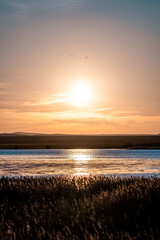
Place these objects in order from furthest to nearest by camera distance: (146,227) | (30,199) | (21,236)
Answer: (30,199) < (146,227) < (21,236)

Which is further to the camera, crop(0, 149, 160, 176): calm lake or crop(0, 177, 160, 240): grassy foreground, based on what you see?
crop(0, 149, 160, 176): calm lake

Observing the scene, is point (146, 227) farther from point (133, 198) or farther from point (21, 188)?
point (21, 188)

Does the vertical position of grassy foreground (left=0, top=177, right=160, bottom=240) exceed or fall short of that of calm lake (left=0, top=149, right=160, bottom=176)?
it exceeds it

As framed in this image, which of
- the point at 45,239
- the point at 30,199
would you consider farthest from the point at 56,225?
the point at 30,199

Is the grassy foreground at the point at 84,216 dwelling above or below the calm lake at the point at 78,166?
above

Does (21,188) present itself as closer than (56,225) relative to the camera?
No

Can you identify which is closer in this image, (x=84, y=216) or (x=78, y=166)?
(x=84, y=216)

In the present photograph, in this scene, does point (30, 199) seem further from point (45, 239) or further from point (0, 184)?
point (45, 239)

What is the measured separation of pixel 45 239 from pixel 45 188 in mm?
5968

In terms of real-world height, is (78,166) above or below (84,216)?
below

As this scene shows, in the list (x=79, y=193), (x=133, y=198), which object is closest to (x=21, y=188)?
(x=79, y=193)

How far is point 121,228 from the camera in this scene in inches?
324

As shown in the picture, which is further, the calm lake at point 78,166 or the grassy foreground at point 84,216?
the calm lake at point 78,166

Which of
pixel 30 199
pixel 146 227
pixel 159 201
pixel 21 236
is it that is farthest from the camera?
pixel 30 199
